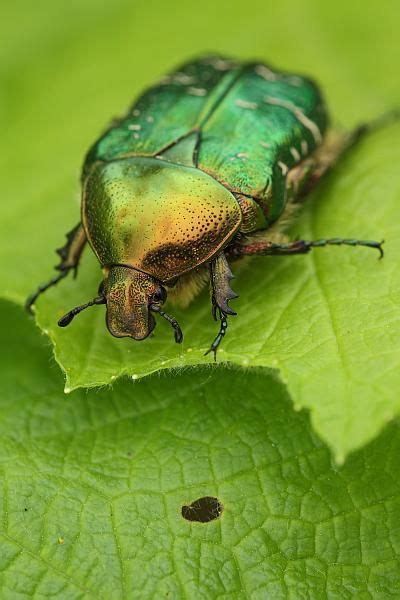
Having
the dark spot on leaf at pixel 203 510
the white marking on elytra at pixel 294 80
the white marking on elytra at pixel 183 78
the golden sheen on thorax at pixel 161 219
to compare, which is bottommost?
the dark spot on leaf at pixel 203 510

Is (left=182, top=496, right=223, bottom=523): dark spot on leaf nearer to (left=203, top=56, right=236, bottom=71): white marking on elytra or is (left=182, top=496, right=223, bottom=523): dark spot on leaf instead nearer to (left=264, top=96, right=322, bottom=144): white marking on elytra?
(left=264, top=96, right=322, bottom=144): white marking on elytra

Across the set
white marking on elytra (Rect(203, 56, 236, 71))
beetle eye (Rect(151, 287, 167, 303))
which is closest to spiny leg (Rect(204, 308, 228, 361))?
beetle eye (Rect(151, 287, 167, 303))

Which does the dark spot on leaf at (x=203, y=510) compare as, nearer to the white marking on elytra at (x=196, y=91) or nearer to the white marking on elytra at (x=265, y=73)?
the white marking on elytra at (x=196, y=91)

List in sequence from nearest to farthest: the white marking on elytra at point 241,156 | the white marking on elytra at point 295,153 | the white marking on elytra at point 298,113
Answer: the white marking on elytra at point 241,156
the white marking on elytra at point 295,153
the white marking on elytra at point 298,113

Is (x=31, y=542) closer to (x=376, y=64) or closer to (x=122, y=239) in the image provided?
(x=122, y=239)

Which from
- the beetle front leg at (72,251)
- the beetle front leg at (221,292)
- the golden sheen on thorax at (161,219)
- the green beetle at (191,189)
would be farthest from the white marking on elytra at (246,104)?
the beetle front leg at (72,251)

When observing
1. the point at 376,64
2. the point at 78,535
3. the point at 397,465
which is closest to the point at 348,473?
the point at 397,465
